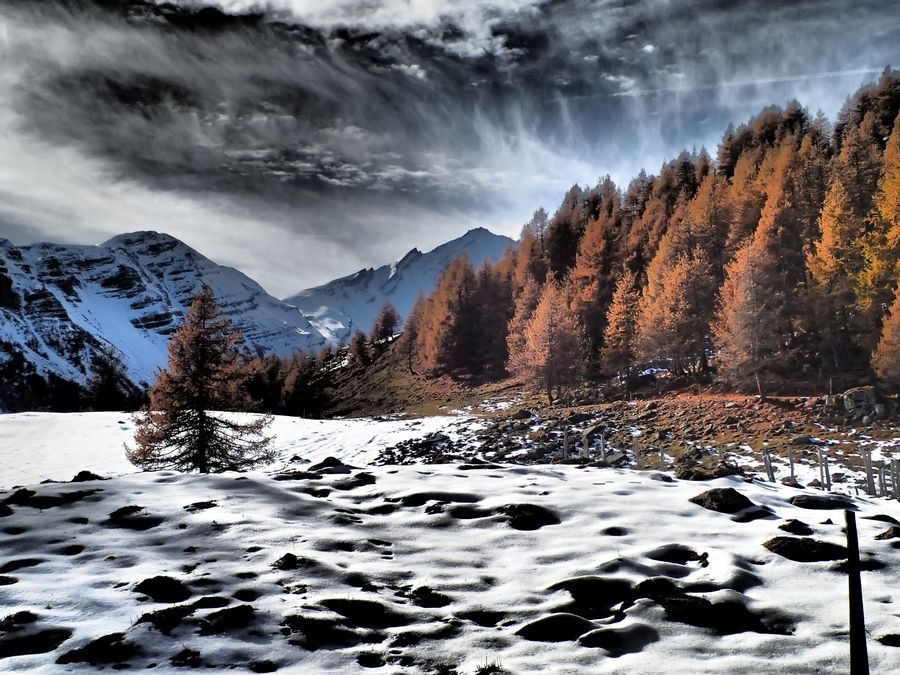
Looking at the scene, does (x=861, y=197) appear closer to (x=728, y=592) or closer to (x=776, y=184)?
(x=776, y=184)

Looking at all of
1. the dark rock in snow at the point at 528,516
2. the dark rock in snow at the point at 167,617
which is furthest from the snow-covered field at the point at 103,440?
the dark rock in snow at the point at 167,617

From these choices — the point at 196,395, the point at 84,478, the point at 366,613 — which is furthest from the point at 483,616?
the point at 196,395

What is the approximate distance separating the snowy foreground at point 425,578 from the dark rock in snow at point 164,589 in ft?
0.08

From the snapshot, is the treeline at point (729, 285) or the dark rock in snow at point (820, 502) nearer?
the dark rock in snow at point (820, 502)

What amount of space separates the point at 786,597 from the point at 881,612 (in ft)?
3.00

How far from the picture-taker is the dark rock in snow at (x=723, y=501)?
10039mm

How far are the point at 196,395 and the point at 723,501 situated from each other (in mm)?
17840

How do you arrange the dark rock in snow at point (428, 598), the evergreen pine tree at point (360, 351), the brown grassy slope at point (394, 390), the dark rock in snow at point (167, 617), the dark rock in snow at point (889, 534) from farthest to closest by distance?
the evergreen pine tree at point (360, 351) < the brown grassy slope at point (394, 390) < the dark rock in snow at point (889, 534) < the dark rock in snow at point (428, 598) < the dark rock in snow at point (167, 617)

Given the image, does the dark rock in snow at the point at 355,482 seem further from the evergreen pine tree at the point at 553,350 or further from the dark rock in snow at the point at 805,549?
the evergreen pine tree at the point at 553,350

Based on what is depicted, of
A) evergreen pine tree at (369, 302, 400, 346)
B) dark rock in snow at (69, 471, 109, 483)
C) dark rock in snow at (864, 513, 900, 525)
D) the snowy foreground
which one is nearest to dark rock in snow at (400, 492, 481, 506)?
the snowy foreground

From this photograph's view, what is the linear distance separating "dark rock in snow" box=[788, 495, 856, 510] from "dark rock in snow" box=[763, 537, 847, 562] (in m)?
2.83

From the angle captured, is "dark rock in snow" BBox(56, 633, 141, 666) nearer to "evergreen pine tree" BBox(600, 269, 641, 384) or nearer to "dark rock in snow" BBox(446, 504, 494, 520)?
"dark rock in snow" BBox(446, 504, 494, 520)

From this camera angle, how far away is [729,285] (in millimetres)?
35344

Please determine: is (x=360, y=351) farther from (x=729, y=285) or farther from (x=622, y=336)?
(x=729, y=285)
